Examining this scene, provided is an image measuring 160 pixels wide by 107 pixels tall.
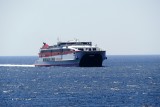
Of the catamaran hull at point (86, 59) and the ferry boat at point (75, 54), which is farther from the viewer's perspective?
the ferry boat at point (75, 54)

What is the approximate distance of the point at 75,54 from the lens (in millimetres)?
146125

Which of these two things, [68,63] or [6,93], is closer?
[6,93]

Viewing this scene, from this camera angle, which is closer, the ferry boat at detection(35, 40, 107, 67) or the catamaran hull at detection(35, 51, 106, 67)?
the catamaran hull at detection(35, 51, 106, 67)

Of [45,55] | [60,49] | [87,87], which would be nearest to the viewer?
[87,87]

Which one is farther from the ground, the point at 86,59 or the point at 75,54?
the point at 75,54

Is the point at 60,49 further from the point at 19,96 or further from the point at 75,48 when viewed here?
the point at 19,96

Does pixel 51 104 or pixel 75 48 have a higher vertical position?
pixel 75 48

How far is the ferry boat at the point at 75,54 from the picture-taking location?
145750 mm

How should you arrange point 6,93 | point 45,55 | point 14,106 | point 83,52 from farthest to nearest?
point 45,55 → point 83,52 → point 6,93 → point 14,106

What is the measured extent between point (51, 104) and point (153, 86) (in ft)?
95.3

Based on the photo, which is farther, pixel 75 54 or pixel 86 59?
pixel 86 59

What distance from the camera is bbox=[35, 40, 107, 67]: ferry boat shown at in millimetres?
145750

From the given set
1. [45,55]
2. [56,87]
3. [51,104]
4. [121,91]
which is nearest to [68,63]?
[45,55]

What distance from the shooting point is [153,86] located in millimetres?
93875
